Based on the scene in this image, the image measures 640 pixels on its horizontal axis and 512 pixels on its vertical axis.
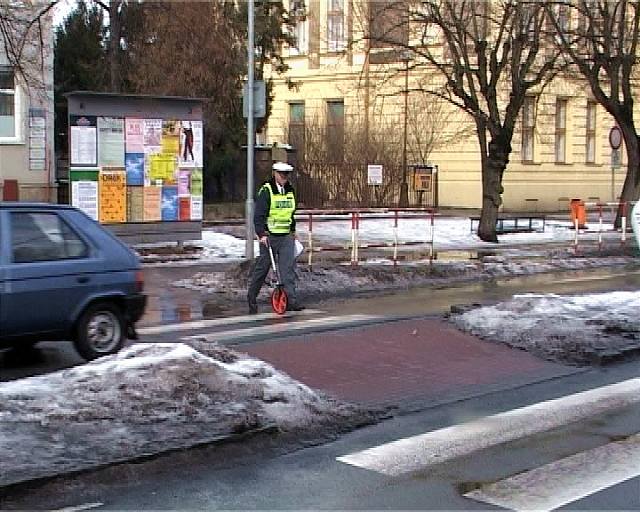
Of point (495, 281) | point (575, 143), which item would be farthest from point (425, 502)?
point (575, 143)

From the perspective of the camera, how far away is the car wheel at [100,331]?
8.94m

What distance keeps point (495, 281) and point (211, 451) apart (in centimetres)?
1187

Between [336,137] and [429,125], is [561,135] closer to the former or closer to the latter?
[429,125]

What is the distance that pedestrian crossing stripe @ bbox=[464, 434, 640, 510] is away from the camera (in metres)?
5.52

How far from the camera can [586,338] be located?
10.2 m

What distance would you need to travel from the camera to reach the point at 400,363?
30.6ft

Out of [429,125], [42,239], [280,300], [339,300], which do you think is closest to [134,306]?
[42,239]

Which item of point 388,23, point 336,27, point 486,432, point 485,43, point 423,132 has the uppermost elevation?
point 336,27

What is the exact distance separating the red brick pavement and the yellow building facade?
2524 cm

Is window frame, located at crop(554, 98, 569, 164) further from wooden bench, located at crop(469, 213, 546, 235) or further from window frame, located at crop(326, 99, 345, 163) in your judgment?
wooden bench, located at crop(469, 213, 546, 235)

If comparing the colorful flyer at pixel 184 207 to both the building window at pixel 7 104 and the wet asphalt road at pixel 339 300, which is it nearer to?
the wet asphalt road at pixel 339 300

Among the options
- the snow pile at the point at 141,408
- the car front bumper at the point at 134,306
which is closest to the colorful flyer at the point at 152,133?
the car front bumper at the point at 134,306

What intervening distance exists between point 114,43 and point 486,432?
80.9ft

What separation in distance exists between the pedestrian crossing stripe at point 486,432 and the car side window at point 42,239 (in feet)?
12.4
